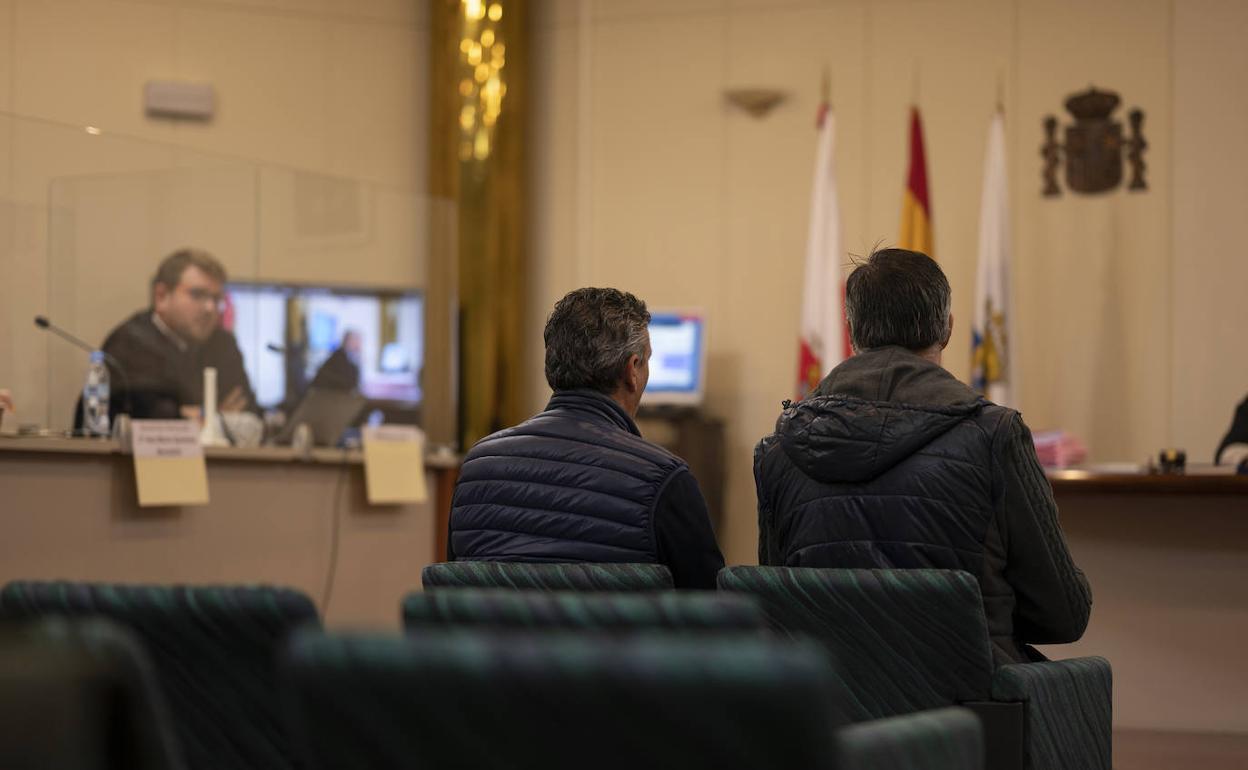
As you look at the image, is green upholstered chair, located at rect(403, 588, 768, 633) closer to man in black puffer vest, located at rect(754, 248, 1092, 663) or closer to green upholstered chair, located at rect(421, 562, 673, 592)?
green upholstered chair, located at rect(421, 562, 673, 592)

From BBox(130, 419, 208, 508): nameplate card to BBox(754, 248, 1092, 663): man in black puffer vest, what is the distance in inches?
119

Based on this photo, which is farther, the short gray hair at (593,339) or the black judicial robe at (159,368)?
the black judicial robe at (159,368)

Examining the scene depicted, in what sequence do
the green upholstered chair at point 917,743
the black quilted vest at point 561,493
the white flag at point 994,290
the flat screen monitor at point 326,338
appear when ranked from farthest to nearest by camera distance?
the white flag at point 994,290 → the flat screen monitor at point 326,338 → the black quilted vest at point 561,493 → the green upholstered chair at point 917,743

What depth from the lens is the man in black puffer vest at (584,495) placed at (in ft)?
7.68

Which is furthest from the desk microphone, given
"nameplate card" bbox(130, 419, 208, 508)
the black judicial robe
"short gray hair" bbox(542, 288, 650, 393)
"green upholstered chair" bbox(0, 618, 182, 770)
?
Answer: "green upholstered chair" bbox(0, 618, 182, 770)

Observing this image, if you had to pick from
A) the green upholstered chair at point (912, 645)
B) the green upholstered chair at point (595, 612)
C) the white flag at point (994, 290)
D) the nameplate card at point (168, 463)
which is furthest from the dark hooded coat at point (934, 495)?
the white flag at point (994, 290)

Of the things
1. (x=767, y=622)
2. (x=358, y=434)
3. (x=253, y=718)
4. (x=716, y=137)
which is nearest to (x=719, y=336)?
(x=716, y=137)

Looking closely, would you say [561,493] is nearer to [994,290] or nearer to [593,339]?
[593,339]

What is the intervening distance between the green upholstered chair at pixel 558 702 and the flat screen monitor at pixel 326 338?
15.8ft

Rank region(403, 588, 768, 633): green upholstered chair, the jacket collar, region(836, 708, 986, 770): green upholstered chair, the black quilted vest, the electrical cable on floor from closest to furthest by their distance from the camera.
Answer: region(403, 588, 768, 633): green upholstered chair, region(836, 708, 986, 770): green upholstered chair, the black quilted vest, the jacket collar, the electrical cable on floor

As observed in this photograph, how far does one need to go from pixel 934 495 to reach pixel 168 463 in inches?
132

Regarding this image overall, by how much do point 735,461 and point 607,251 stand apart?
1358 mm

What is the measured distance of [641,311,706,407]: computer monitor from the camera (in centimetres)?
706

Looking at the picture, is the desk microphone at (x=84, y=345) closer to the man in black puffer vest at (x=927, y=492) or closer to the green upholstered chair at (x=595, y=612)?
the man in black puffer vest at (x=927, y=492)
